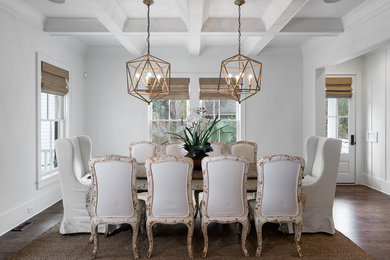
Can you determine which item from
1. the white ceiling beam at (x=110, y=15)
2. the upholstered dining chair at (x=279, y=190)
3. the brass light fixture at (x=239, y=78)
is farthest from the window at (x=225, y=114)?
the upholstered dining chair at (x=279, y=190)

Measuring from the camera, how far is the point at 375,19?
3.50 m

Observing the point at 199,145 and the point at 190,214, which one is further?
the point at 199,145

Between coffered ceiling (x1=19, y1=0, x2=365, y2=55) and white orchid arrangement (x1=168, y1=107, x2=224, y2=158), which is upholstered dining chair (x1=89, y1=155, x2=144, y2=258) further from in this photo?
coffered ceiling (x1=19, y1=0, x2=365, y2=55)

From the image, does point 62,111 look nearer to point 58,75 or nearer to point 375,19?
point 58,75

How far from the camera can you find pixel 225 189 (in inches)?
103

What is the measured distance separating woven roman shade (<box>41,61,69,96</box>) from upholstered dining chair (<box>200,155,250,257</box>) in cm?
299

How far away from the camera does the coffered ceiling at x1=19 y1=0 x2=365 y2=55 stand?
11.6 ft

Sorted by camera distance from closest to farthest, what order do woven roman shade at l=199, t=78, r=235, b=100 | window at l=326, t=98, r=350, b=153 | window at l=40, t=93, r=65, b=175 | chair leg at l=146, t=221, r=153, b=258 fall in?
1. chair leg at l=146, t=221, r=153, b=258
2. window at l=40, t=93, r=65, b=175
3. woven roman shade at l=199, t=78, r=235, b=100
4. window at l=326, t=98, r=350, b=153

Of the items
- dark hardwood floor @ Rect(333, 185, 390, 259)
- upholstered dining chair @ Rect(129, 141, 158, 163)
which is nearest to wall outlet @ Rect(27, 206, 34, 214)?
upholstered dining chair @ Rect(129, 141, 158, 163)

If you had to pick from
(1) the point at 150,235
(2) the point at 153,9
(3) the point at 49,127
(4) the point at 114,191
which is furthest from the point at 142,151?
(2) the point at 153,9

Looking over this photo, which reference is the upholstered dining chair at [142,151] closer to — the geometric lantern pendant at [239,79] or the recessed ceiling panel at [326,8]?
the geometric lantern pendant at [239,79]

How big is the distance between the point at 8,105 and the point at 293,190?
3.34 metres

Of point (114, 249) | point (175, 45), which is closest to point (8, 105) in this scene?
point (114, 249)

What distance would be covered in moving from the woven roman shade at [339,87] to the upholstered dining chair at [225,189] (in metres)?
4.13
